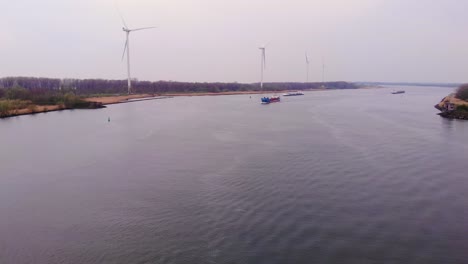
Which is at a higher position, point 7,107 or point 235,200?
point 7,107

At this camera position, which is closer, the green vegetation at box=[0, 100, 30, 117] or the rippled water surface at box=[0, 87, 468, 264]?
the rippled water surface at box=[0, 87, 468, 264]

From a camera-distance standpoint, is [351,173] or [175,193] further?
[351,173]

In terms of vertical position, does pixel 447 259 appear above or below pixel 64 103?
below

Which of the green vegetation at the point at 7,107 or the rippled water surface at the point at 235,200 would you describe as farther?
the green vegetation at the point at 7,107

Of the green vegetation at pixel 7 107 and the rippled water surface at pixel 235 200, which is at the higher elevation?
the green vegetation at pixel 7 107

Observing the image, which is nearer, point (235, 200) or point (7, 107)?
point (235, 200)

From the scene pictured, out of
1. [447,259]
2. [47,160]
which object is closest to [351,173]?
[447,259]

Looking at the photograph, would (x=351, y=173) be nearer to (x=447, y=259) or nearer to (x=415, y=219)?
(x=415, y=219)

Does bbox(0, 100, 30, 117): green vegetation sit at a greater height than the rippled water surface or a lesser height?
greater
